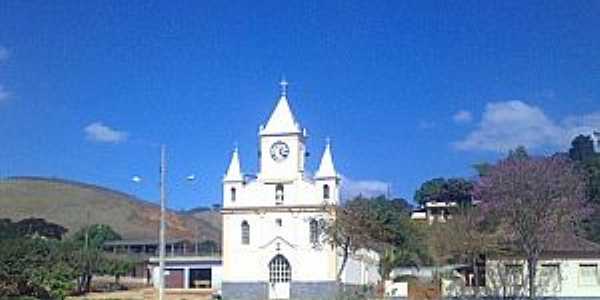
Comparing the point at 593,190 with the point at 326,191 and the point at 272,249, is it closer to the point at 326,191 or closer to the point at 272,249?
the point at 326,191

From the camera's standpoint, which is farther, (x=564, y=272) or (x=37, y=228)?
(x=37, y=228)

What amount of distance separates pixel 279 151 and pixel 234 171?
11.6 ft

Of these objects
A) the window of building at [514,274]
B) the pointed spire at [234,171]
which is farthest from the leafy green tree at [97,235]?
the window of building at [514,274]

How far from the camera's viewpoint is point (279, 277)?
218 feet

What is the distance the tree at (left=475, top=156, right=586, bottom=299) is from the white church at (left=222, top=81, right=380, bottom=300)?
60.8ft

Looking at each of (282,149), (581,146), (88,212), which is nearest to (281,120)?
(282,149)

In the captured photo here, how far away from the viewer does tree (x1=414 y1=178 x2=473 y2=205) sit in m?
119

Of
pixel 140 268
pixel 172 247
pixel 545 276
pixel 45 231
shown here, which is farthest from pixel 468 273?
pixel 45 231

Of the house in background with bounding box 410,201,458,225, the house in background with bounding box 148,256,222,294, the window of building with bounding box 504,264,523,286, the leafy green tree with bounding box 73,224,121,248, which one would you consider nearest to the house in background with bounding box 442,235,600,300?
the window of building with bounding box 504,264,523,286

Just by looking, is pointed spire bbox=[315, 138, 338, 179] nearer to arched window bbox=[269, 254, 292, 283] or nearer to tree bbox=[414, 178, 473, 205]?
arched window bbox=[269, 254, 292, 283]

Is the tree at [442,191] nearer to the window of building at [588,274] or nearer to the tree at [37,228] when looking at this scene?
the tree at [37,228]

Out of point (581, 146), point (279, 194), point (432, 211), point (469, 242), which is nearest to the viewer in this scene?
point (469, 242)

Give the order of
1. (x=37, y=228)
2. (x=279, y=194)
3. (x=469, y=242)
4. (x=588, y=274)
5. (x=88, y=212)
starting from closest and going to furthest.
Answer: (x=588, y=274) → (x=469, y=242) → (x=279, y=194) → (x=37, y=228) → (x=88, y=212)

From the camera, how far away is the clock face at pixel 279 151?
67.8 meters
